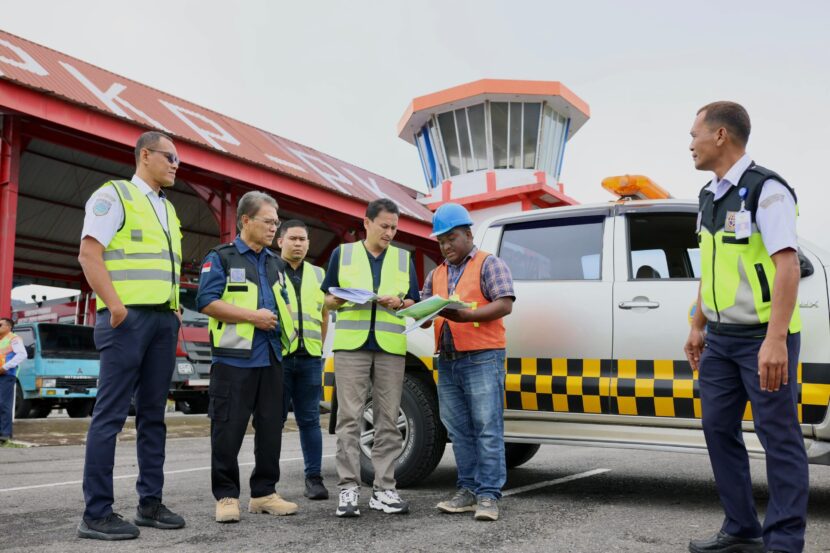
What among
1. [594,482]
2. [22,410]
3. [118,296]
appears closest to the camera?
[118,296]

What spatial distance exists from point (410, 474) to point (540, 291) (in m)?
1.46

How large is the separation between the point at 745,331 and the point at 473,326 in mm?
1492

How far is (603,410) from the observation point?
420cm

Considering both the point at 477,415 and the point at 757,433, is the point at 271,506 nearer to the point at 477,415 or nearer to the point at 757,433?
the point at 477,415

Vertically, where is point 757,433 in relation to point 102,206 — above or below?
below

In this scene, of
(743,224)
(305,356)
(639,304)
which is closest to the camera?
(743,224)

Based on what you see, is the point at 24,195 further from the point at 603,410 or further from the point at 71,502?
the point at 603,410

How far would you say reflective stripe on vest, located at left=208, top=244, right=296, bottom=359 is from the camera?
3.86m

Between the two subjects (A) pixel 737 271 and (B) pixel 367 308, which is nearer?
(A) pixel 737 271

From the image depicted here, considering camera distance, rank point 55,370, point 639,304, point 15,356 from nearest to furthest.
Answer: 1. point 639,304
2. point 15,356
3. point 55,370

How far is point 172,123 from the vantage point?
565 inches

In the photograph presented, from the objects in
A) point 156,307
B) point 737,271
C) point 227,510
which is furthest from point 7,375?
point 737,271

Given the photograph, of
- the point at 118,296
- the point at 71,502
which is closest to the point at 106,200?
the point at 118,296

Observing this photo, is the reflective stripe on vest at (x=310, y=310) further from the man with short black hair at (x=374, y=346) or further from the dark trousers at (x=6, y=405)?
the dark trousers at (x=6, y=405)
